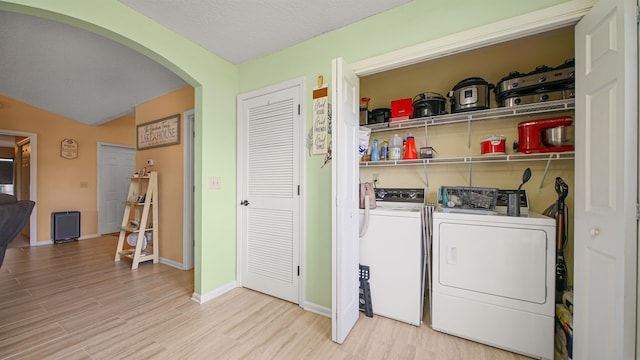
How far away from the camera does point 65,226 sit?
14.5 ft

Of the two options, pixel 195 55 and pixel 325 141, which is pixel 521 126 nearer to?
pixel 325 141

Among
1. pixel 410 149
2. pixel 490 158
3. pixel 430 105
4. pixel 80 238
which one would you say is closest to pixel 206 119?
pixel 410 149

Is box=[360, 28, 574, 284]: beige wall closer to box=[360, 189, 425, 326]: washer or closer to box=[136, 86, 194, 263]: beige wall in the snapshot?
box=[360, 189, 425, 326]: washer

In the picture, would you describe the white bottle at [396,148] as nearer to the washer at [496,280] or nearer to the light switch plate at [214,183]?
the washer at [496,280]

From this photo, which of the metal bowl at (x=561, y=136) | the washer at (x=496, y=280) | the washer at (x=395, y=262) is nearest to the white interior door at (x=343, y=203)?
the washer at (x=395, y=262)

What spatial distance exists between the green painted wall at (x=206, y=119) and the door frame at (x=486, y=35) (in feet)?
4.94

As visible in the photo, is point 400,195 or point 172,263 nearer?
point 400,195

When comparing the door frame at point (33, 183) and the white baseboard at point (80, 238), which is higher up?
the door frame at point (33, 183)

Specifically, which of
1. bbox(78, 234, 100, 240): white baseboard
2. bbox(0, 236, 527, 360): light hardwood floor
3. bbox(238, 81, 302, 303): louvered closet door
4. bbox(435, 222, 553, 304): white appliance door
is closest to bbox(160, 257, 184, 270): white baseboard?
bbox(0, 236, 527, 360): light hardwood floor

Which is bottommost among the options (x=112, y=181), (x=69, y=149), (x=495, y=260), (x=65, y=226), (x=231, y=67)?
(x=65, y=226)

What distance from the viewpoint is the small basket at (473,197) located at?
5.68ft

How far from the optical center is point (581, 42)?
127cm

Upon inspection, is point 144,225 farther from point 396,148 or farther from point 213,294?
point 396,148

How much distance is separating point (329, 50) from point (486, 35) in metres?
1.19
